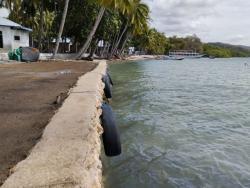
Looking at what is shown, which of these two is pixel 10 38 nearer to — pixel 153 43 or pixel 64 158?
pixel 64 158

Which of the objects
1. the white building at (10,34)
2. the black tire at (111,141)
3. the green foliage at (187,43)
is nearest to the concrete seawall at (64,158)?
the black tire at (111,141)

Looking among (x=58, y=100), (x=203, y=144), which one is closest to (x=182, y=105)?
(x=203, y=144)

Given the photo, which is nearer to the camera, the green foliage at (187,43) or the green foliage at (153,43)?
the green foliage at (153,43)

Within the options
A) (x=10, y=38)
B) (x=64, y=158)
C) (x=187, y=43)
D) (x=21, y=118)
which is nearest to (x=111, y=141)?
(x=21, y=118)

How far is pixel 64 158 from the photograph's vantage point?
12.5 feet

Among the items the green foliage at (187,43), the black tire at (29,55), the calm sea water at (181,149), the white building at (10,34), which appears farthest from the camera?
the green foliage at (187,43)

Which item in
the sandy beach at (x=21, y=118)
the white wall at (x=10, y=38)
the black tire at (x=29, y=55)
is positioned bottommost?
the sandy beach at (x=21, y=118)

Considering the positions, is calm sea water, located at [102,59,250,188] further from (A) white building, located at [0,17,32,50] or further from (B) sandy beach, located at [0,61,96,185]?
(A) white building, located at [0,17,32,50]

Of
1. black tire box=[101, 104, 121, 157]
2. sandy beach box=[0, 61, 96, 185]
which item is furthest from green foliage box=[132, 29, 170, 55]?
black tire box=[101, 104, 121, 157]

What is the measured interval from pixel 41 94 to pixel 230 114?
666 cm

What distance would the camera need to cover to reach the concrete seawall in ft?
10.6

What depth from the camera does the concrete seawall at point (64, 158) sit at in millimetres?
3225

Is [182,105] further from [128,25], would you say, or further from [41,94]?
[128,25]

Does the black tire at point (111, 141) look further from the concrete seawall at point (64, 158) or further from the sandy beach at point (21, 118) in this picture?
the sandy beach at point (21, 118)
